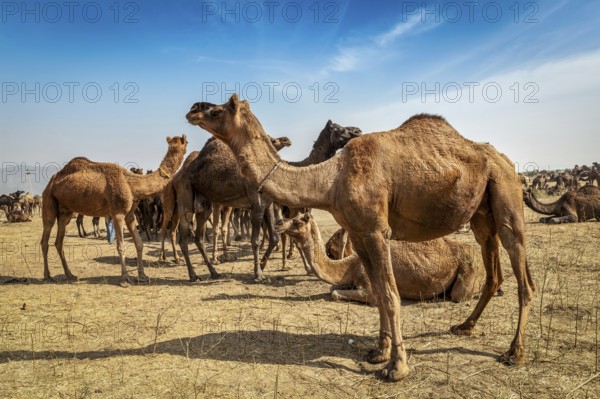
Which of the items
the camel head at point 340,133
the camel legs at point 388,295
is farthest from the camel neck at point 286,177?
the camel head at point 340,133

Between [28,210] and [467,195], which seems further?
[28,210]

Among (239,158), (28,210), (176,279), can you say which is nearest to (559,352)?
(239,158)

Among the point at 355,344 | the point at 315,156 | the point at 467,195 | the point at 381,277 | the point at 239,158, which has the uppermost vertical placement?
the point at 315,156

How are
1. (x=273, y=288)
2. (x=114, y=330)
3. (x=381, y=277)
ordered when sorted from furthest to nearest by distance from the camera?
(x=273, y=288)
(x=114, y=330)
(x=381, y=277)

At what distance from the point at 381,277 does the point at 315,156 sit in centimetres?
612

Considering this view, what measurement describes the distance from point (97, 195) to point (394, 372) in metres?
7.62

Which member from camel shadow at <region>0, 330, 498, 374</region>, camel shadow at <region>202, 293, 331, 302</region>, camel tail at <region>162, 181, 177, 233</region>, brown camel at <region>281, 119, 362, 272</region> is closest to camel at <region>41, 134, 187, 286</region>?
camel tail at <region>162, 181, 177, 233</region>

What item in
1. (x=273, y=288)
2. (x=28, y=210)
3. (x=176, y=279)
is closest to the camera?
(x=273, y=288)

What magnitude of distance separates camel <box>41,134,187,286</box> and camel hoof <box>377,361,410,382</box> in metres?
6.42

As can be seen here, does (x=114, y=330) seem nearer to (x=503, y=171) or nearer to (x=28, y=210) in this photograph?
(x=503, y=171)

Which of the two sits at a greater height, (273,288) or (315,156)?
(315,156)

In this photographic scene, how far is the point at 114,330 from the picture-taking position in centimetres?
572

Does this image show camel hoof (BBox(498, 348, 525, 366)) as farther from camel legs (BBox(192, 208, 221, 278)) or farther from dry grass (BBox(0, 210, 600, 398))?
camel legs (BBox(192, 208, 221, 278))

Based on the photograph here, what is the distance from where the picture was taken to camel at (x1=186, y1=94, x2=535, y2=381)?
4285 millimetres
